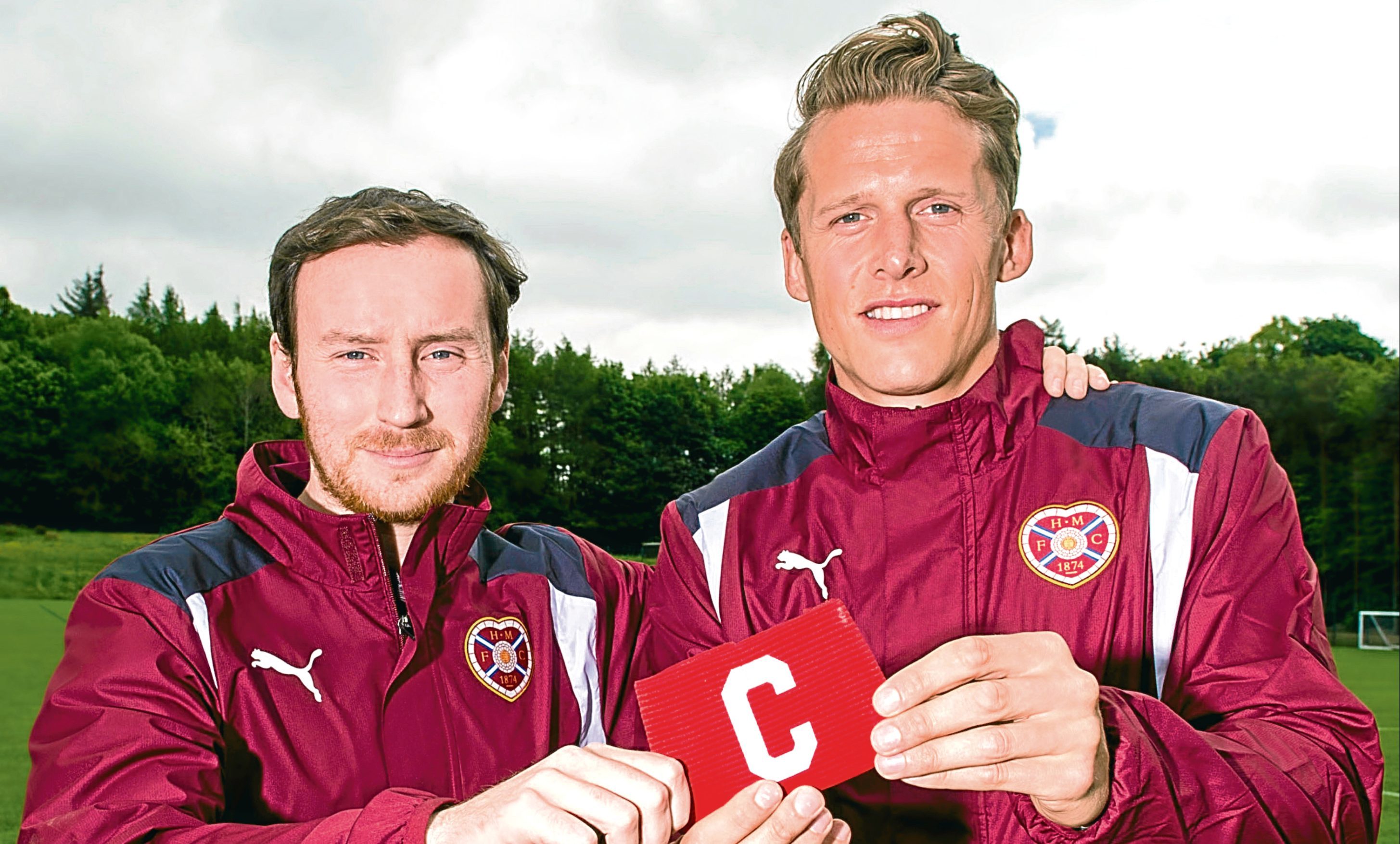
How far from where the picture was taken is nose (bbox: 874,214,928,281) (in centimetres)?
263

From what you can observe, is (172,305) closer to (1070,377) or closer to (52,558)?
Result: (52,558)

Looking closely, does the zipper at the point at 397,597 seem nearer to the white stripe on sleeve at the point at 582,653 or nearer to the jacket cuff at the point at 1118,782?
the white stripe on sleeve at the point at 582,653

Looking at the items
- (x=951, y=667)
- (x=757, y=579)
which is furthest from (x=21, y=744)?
(x=951, y=667)

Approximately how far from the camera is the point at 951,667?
1657 millimetres

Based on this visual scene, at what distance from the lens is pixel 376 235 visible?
2.86m

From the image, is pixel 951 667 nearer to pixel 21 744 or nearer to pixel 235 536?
pixel 235 536

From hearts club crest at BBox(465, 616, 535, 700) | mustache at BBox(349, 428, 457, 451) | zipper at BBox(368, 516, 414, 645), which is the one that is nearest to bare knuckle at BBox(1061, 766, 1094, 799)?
hearts club crest at BBox(465, 616, 535, 700)

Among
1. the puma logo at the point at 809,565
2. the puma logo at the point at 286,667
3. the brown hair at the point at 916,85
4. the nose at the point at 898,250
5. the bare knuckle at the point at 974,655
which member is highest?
the brown hair at the point at 916,85

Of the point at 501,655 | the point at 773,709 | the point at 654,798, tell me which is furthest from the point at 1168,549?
the point at 501,655

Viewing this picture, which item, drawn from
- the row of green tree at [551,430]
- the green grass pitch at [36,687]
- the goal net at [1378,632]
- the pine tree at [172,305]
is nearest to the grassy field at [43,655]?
the green grass pitch at [36,687]

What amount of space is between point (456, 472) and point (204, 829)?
107 centimetres

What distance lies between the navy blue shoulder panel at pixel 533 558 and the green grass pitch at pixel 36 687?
2.77 meters

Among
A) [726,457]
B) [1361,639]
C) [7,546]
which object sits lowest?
[1361,639]

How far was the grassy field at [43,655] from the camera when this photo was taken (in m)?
10.8
